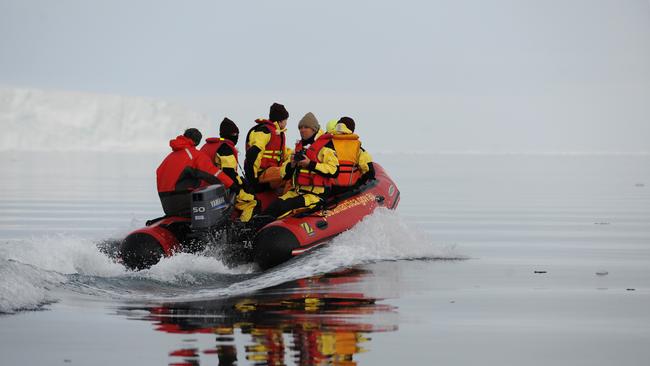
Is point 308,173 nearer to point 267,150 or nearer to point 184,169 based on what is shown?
point 267,150

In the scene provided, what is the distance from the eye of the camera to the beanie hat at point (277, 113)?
45.7ft

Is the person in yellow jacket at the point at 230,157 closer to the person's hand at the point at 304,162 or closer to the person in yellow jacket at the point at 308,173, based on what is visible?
the person in yellow jacket at the point at 308,173

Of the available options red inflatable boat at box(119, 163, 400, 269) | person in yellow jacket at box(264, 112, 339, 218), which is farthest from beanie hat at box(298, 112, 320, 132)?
red inflatable boat at box(119, 163, 400, 269)

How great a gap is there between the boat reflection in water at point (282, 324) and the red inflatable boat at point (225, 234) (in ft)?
5.76

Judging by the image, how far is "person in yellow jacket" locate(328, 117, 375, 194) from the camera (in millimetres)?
14008

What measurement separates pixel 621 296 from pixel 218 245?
458 centimetres

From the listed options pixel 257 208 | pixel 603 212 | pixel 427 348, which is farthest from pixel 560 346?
pixel 603 212

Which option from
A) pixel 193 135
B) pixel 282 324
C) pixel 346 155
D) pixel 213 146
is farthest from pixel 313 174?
pixel 282 324

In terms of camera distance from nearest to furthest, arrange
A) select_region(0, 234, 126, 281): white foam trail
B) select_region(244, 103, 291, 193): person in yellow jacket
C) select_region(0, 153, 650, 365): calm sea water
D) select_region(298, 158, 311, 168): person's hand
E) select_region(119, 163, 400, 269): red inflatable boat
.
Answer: select_region(0, 153, 650, 365): calm sea water, select_region(0, 234, 126, 281): white foam trail, select_region(119, 163, 400, 269): red inflatable boat, select_region(298, 158, 311, 168): person's hand, select_region(244, 103, 291, 193): person in yellow jacket

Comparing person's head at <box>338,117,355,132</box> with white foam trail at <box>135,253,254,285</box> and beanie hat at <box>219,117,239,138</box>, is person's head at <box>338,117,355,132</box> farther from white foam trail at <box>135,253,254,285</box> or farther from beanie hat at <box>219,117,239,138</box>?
white foam trail at <box>135,253,254,285</box>

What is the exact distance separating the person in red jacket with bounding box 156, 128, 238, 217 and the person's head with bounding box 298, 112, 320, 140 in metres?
1.54

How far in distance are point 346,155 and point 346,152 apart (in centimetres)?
4

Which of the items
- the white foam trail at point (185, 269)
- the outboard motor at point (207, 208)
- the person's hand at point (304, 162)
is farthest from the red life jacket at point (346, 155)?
the white foam trail at point (185, 269)

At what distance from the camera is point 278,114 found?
1396 centimetres
